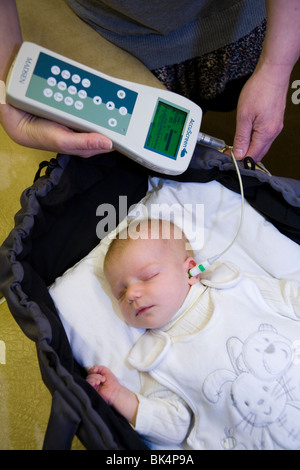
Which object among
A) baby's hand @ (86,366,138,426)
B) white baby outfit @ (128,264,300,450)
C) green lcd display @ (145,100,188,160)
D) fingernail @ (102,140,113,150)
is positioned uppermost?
green lcd display @ (145,100,188,160)

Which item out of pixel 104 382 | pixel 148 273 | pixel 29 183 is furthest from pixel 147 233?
pixel 29 183

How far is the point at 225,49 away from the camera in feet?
2.94

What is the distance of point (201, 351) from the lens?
81 centimetres

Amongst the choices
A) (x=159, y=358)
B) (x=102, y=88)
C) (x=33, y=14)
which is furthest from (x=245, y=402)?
(x=33, y=14)

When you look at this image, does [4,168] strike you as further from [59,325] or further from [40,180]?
[59,325]

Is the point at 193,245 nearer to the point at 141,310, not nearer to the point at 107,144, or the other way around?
the point at 141,310

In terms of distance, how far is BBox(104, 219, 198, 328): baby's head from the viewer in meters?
0.83

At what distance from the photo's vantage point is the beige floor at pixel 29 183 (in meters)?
0.88

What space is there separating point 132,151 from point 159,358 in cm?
40

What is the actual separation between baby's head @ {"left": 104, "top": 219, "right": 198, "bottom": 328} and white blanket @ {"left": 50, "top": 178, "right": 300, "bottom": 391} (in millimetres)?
58

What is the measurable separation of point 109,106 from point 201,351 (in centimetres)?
50

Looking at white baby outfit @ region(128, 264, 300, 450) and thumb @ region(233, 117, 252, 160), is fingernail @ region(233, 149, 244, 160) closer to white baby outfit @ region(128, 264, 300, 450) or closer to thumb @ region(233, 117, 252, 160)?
thumb @ region(233, 117, 252, 160)

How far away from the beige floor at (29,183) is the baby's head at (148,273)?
33 cm

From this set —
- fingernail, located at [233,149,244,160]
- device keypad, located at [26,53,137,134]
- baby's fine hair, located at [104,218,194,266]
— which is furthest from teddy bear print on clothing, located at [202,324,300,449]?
device keypad, located at [26,53,137,134]
